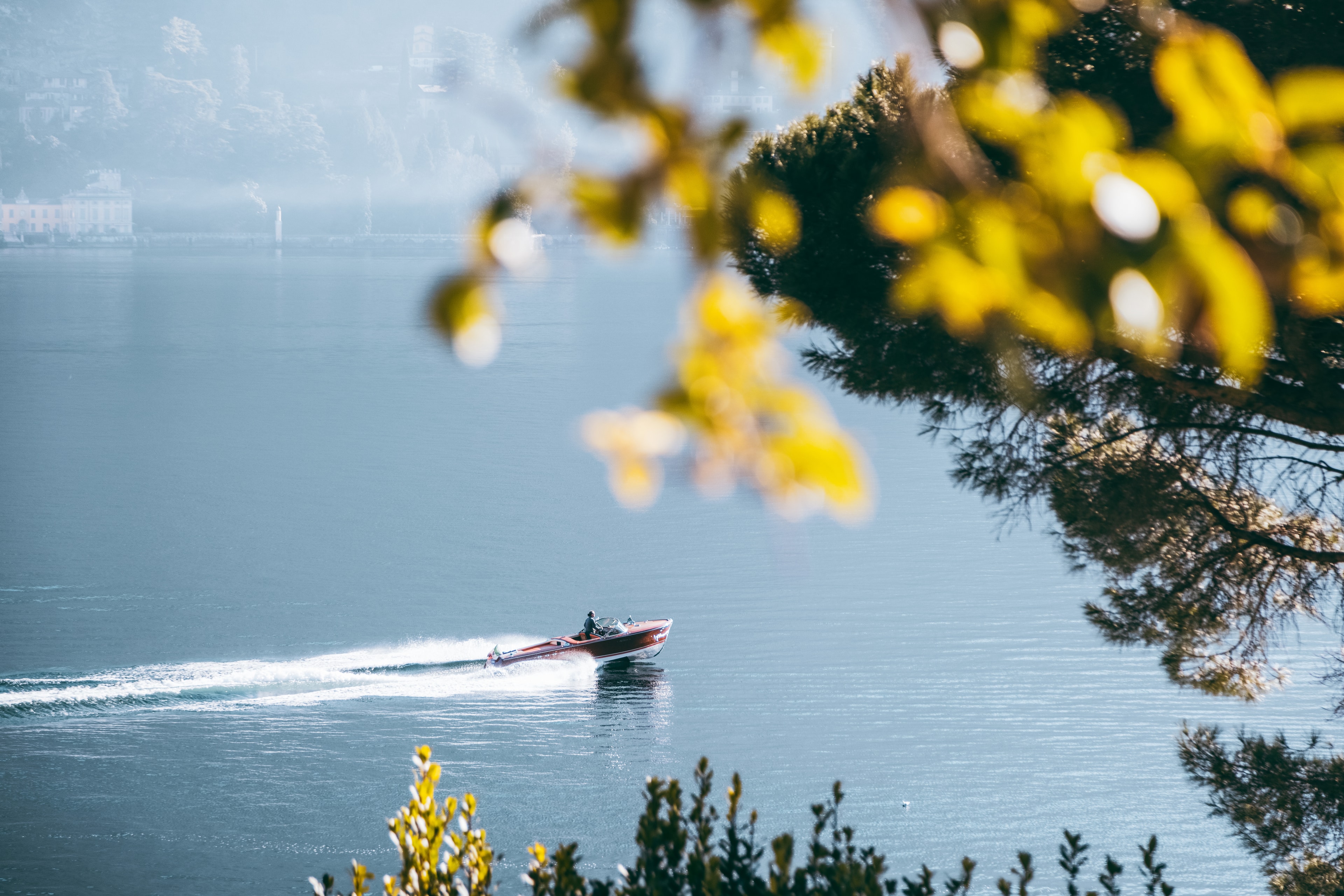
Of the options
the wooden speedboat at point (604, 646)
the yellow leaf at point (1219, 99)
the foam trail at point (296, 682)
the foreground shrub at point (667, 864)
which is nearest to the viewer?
the yellow leaf at point (1219, 99)

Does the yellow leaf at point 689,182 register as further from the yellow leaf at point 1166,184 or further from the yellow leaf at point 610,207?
the yellow leaf at point 1166,184

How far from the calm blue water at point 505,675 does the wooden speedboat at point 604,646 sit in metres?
0.72

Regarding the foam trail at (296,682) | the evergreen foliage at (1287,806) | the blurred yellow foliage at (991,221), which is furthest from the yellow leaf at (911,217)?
the foam trail at (296,682)

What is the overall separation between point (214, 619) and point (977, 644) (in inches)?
851

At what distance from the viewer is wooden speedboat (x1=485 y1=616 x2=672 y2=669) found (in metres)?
32.9

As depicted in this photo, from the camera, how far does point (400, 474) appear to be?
5438 cm

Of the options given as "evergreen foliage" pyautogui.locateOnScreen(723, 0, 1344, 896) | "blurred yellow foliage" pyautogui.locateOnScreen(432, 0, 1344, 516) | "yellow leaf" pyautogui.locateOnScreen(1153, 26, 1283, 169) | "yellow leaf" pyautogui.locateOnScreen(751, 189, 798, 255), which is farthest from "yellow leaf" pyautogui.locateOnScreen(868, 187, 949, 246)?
"evergreen foliage" pyautogui.locateOnScreen(723, 0, 1344, 896)

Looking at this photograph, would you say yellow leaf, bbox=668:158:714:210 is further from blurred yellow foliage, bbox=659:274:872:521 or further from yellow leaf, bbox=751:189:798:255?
yellow leaf, bbox=751:189:798:255

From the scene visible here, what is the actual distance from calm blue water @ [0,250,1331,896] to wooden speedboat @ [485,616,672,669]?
716 millimetres

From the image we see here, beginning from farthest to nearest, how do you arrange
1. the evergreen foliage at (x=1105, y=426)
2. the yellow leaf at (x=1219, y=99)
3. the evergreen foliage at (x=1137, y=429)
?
1. the evergreen foliage at (x=1105, y=426)
2. the evergreen foliage at (x=1137, y=429)
3. the yellow leaf at (x=1219, y=99)

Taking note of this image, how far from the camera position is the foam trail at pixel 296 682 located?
31.2 metres

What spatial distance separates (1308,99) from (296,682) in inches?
1314

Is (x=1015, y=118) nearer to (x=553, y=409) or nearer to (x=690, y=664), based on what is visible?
(x=690, y=664)

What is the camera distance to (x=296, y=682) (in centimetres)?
3231
